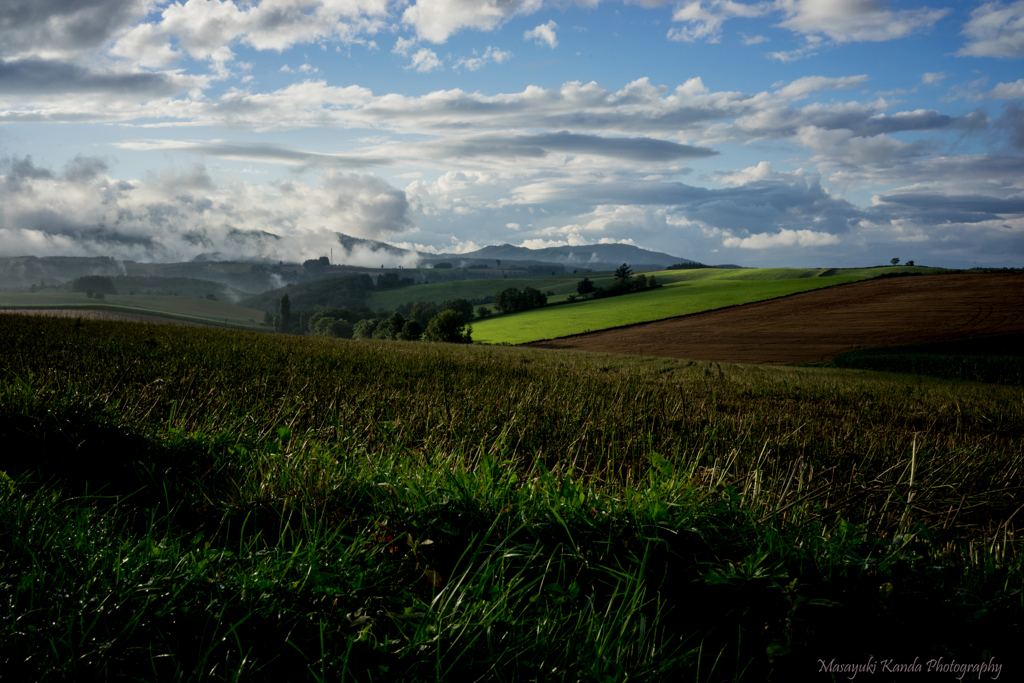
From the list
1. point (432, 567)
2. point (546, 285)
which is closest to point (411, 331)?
point (432, 567)

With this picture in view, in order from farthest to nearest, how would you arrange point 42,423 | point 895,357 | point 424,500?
point 895,357, point 42,423, point 424,500

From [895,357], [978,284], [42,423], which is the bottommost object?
[895,357]

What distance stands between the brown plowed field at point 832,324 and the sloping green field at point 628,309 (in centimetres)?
394

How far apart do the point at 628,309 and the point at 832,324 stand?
26.2 m

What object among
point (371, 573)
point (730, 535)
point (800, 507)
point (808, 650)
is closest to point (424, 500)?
point (371, 573)

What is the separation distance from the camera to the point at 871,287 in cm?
7488

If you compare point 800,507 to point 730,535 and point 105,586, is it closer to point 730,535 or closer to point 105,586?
point 730,535

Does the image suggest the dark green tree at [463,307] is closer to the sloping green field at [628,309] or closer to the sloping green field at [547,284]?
the sloping green field at [628,309]

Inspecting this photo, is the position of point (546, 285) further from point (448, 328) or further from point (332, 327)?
point (448, 328)

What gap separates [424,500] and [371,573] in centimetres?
56

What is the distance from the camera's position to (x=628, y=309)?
7612 cm

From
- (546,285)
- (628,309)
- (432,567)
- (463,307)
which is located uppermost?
(546,285)

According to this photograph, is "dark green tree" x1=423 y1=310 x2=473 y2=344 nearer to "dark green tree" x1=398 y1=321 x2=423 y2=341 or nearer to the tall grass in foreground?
"dark green tree" x1=398 y1=321 x2=423 y2=341

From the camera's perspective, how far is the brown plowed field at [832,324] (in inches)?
1860
